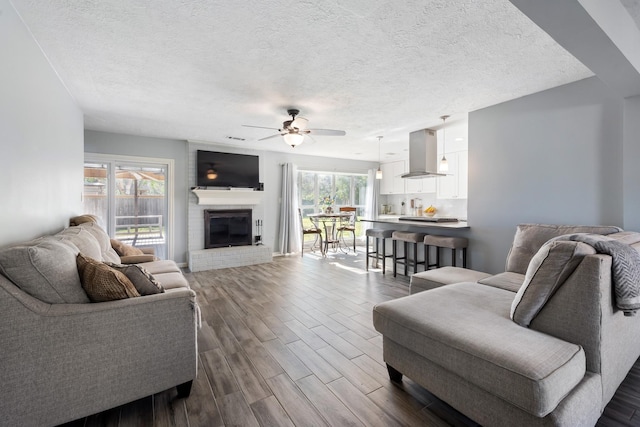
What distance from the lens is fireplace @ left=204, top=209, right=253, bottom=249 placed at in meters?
5.82

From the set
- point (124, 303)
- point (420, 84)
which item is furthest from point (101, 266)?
point (420, 84)

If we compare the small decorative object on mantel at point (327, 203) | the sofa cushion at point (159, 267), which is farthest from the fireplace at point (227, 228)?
the sofa cushion at point (159, 267)

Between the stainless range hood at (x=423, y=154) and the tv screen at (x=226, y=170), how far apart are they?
3.39 m

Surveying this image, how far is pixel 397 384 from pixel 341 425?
0.54 meters

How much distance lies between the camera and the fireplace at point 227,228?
582 cm

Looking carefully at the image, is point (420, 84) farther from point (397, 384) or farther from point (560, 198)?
point (397, 384)

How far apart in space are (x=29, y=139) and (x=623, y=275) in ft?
12.5

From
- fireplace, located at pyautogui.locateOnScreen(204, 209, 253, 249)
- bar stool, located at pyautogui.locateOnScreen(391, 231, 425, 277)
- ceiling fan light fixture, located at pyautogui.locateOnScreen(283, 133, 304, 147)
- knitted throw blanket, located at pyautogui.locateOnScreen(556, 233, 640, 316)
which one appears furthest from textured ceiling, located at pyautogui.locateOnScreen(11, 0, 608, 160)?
fireplace, located at pyautogui.locateOnScreen(204, 209, 253, 249)

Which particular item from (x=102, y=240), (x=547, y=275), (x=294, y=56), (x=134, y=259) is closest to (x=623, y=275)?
(x=547, y=275)

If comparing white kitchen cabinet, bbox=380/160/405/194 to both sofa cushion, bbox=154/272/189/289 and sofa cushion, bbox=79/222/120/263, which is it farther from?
sofa cushion, bbox=79/222/120/263

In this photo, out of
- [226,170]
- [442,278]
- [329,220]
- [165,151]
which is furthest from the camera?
[329,220]

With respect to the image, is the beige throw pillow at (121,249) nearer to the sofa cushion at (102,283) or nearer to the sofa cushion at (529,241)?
the sofa cushion at (102,283)

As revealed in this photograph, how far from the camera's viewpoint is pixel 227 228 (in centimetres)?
609

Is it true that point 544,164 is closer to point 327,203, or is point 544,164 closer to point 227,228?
point 327,203
